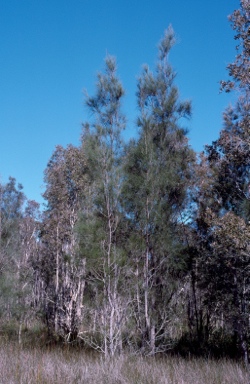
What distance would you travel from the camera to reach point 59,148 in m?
19.0

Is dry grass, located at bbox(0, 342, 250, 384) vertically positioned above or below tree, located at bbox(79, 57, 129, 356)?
below

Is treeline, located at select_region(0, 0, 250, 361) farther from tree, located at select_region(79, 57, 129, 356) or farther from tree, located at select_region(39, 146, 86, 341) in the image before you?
tree, located at select_region(39, 146, 86, 341)

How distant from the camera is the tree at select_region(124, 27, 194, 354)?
378 inches

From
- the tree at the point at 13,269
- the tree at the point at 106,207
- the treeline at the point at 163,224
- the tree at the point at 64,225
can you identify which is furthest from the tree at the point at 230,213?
the tree at the point at 13,269

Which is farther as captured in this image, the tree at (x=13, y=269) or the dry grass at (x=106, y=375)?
the tree at (x=13, y=269)

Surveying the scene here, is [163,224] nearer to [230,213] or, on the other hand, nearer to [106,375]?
[230,213]

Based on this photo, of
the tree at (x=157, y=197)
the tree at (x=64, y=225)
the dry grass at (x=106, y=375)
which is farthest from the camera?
the tree at (x=64, y=225)

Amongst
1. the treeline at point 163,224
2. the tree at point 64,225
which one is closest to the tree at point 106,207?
the treeline at point 163,224

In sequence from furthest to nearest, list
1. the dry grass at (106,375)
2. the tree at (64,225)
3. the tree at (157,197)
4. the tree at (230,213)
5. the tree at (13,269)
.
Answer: the tree at (13,269)
the tree at (64,225)
the tree at (157,197)
the tree at (230,213)
the dry grass at (106,375)

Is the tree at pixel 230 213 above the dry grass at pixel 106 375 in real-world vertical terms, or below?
above

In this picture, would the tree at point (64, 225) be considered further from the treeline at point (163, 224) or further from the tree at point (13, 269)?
the treeline at point (163, 224)

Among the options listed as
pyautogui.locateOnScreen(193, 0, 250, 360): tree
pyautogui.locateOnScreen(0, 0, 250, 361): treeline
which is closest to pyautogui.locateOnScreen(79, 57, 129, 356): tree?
pyautogui.locateOnScreen(0, 0, 250, 361): treeline

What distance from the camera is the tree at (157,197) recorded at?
378 inches

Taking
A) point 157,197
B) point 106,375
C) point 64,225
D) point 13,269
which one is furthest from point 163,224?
point 13,269
